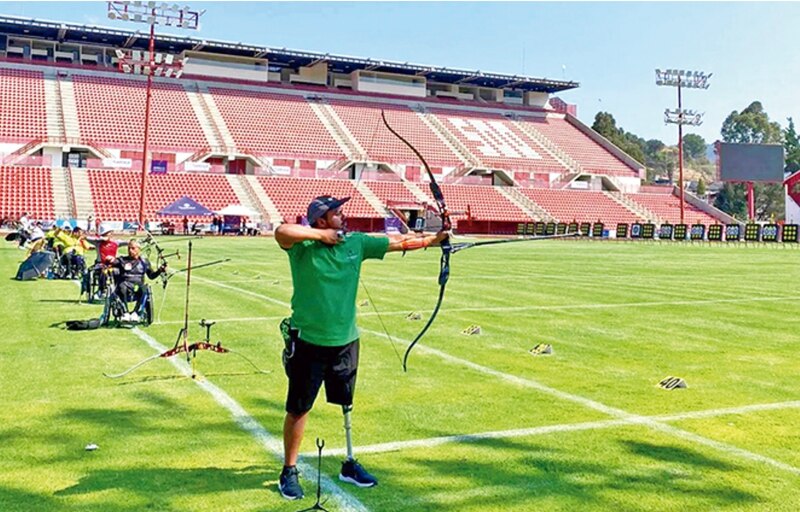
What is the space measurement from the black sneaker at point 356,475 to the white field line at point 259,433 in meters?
0.10

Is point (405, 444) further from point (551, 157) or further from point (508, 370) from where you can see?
point (551, 157)

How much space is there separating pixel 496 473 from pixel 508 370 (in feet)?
12.0

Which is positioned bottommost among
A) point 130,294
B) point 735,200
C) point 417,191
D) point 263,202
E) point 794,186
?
point 130,294

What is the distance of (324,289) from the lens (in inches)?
200

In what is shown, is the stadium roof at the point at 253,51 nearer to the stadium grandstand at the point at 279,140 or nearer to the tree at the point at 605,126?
the stadium grandstand at the point at 279,140

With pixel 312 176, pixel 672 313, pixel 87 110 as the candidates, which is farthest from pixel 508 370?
pixel 87 110

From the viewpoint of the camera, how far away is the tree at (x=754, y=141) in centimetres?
11506

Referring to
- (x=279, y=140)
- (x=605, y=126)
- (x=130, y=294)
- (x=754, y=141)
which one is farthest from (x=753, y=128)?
(x=130, y=294)

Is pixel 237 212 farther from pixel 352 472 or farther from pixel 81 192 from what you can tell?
pixel 352 472

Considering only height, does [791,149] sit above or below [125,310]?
above

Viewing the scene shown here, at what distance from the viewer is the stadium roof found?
64.4 m

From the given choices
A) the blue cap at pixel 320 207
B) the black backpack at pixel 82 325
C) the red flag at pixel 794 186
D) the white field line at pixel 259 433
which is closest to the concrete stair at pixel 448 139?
the red flag at pixel 794 186

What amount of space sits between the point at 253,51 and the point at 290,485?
70140 mm

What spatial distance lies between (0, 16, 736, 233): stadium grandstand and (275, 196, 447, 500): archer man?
47.0m
